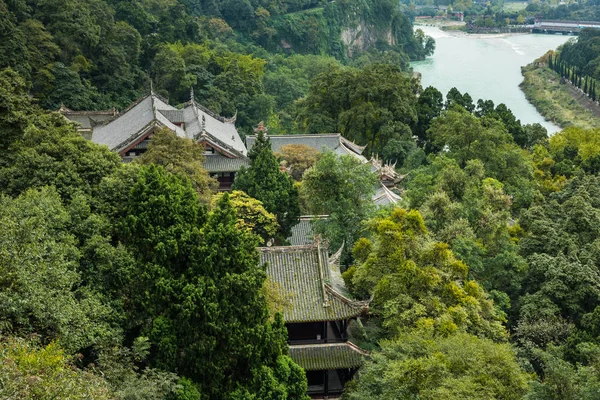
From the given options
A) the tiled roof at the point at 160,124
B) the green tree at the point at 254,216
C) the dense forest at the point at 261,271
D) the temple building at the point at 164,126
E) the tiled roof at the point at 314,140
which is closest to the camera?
the dense forest at the point at 261,271

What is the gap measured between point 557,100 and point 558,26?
218ft

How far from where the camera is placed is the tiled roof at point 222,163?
35969mm

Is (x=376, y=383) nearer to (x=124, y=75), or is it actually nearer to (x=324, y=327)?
(x=324, y=327)

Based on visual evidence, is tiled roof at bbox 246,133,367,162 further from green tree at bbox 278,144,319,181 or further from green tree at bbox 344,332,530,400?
green tree at bbox 344,332,530,400

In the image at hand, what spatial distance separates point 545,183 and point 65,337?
98.3ft

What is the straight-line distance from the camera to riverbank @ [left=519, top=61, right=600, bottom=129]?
69.9 meters

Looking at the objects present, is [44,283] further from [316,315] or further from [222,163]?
[222,163]

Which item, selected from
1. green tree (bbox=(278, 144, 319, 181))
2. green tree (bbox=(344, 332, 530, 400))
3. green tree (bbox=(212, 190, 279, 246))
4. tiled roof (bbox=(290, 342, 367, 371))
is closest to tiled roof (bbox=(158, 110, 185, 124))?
green tree (bbox=(278, 144, 319, 181))

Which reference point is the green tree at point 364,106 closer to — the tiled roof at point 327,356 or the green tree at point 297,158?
the green tree at point 297,158

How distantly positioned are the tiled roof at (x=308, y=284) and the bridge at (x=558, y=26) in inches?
5089

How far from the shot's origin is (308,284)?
2055cm

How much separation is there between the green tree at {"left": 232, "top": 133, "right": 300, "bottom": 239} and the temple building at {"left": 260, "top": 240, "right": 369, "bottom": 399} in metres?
7.80

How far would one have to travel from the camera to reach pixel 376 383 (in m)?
17.2

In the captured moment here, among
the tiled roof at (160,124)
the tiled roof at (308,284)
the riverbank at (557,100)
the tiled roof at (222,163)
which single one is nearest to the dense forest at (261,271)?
the tiled roof at (308,284)
